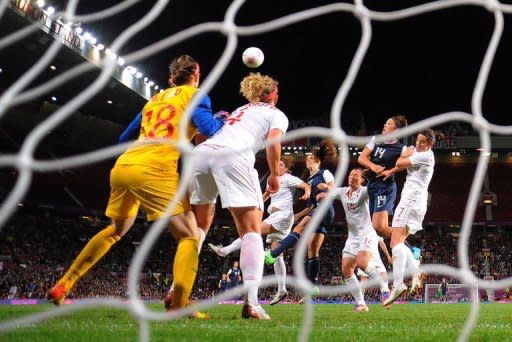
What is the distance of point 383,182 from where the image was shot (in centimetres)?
749

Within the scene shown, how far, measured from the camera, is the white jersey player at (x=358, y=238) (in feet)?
25.9

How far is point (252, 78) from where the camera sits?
5340 millimetres

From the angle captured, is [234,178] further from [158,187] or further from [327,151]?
[327,151]

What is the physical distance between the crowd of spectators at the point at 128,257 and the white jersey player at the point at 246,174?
17.4 meters

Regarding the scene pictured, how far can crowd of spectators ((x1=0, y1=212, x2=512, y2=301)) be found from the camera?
24.2 meters

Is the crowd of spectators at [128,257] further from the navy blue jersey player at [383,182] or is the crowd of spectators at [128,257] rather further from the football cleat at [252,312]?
the football cleat at [252,312]

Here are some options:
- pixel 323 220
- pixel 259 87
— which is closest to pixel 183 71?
pixel 259 87

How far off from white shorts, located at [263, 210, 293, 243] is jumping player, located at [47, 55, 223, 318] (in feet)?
13.8

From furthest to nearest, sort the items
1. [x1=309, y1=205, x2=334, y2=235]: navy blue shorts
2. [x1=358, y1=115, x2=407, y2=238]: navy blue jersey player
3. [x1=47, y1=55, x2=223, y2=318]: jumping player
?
1. [x1=309, y1=205, x2=334, y2=235]: navy blue shorts
2. [x1=358, y1=115, x2=407, y2=238]: navy blue jersey player
3. [x1=47, y1=55, x2=223, y2=318]: jumping player

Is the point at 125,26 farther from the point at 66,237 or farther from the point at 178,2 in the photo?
the point at 66,237

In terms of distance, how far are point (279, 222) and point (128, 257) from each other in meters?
23.2

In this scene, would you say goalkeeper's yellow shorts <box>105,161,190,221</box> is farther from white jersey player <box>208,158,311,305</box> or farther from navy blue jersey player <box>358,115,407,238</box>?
white jersey player <box>208,158,311,305</box>

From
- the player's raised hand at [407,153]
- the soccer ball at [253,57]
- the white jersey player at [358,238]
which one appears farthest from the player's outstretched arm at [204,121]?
the white jersey player at [358,238]

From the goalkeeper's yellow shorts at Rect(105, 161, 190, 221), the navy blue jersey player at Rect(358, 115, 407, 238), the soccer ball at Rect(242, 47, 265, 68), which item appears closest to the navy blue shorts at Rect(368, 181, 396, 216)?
the navy blue jersey player at Rect(358, 115, 407, 238)
